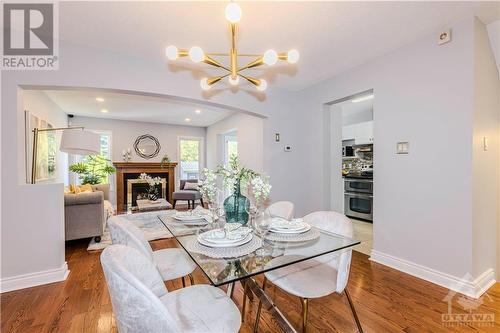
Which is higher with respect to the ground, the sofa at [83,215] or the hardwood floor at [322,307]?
the sofa at [83,215]

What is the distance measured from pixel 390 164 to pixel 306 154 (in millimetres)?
1390

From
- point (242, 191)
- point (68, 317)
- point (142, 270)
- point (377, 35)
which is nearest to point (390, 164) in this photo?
point (377, 35)

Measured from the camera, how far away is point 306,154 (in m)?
3.86

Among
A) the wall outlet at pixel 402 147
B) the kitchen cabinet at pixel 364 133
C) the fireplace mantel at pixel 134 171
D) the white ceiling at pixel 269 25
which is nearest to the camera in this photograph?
the white ceiling at pixel 269 25

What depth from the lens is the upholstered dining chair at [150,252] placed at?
4.87 ft

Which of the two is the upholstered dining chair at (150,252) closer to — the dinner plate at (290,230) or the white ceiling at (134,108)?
the dinner plate at (290,230)

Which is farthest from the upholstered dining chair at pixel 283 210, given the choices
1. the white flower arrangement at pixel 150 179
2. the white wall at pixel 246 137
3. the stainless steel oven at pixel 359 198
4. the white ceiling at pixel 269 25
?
the white flower arrangement at pixel 150 179

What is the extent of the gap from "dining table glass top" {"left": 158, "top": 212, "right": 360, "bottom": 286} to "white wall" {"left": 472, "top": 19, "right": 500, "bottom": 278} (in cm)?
154

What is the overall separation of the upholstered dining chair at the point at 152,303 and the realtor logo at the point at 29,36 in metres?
2.25

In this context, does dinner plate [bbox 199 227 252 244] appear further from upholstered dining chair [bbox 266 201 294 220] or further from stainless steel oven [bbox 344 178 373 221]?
stainless steel oven [bbox 344 178 373 221]

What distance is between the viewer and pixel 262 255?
1294 millimetres

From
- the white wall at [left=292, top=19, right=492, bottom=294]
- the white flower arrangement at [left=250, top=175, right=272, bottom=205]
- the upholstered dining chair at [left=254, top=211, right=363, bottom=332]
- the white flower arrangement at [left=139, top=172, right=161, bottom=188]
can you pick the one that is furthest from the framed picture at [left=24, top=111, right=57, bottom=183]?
the white wall at [left=292, top=19, right=492, bottom=294]

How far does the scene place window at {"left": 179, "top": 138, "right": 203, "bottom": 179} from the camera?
24.8 ft

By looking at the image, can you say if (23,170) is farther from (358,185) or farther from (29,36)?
(358,185)
